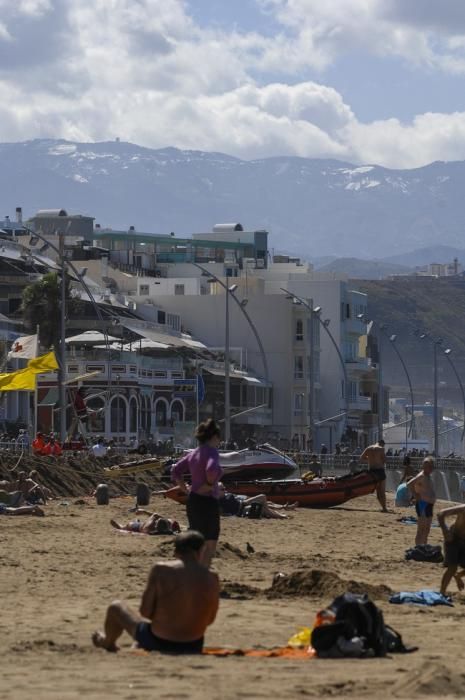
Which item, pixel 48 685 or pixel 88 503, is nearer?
pixel 48 685

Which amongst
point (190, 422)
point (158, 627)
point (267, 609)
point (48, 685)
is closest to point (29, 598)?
point (267, 609)

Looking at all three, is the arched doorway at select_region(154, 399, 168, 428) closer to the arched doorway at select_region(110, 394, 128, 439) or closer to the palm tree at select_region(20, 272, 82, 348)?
the arched doorway at select_region(110, 394, 128, 439)

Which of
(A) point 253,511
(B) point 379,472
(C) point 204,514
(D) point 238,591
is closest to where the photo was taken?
(D) point 238,591

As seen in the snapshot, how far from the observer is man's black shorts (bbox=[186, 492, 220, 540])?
1655 centimetres

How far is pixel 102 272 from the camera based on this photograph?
108 metres

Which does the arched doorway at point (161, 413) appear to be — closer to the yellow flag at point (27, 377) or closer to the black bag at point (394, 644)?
the yellow flag at point (27, 377)

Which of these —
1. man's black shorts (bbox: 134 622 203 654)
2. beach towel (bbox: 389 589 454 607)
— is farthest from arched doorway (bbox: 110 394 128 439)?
man's black shorts (bbox: 134 622 203 654)

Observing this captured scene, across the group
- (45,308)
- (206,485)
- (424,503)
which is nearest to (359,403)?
(45,308)

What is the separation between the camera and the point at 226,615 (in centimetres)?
1451

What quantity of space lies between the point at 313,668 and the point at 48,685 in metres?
1.93

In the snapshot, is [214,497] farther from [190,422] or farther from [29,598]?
[190,422]

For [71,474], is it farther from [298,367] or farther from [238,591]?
[298,367]

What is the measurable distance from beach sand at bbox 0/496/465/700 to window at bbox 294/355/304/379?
70.1m

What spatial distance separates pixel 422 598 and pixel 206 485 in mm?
2223
